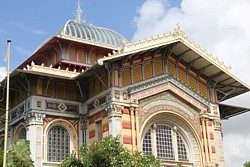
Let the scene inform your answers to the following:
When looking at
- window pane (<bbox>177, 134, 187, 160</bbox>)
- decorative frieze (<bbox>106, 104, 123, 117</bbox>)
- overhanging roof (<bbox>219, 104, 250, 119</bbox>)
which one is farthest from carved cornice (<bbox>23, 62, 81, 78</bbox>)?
overhanging roof (<bbox>219, 104, 250, 119</bbox>)

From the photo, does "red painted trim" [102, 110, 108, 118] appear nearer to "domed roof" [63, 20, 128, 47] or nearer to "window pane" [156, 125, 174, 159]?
"window pane" [156, 125, 174, 159]

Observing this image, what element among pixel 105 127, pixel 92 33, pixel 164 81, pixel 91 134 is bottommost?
pixel 91 134

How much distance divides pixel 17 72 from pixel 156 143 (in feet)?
29.9

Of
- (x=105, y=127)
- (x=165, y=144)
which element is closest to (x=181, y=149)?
(x=165, y=144)

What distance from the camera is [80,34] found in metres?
34.6

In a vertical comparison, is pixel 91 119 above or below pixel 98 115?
below

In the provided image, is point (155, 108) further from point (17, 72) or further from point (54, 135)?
point (17, 72)

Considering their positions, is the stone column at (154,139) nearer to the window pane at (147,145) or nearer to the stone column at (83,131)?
the window pane at (147,145)

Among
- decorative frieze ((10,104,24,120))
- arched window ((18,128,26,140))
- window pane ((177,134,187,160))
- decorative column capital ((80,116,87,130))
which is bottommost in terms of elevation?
window pane ((177,134,187,160))

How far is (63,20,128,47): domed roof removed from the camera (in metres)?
34.6

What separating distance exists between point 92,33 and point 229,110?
11583 millimetres

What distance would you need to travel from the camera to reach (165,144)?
28750mm

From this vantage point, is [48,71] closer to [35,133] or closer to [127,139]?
[35,133]

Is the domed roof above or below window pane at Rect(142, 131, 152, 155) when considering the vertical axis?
above
